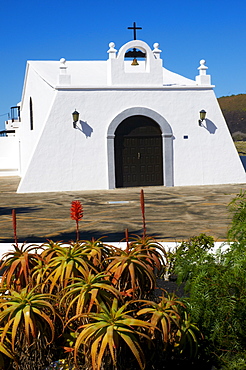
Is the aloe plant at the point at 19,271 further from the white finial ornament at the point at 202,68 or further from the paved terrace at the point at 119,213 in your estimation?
the white finial ornament at the point at 202,68

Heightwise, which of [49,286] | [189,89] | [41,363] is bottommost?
[41,363]

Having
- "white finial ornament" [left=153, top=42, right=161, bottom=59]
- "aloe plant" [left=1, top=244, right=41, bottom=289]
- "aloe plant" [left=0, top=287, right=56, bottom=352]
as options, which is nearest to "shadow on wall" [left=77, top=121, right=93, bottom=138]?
"white finial ornament" [left=153, top=42, right=161, bottom=59]

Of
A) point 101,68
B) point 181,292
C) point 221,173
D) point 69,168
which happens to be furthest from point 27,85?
point 181,292

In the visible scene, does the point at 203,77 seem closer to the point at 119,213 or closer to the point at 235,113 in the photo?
the point at 119,213

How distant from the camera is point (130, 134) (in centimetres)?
1988

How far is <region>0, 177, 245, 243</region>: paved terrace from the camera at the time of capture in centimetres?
988

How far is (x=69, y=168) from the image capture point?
1922 centimetres

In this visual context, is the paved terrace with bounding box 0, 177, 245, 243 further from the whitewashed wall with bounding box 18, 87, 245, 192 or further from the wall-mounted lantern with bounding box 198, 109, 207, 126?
the wall-mounted lantern with bounding box 198, 109, 207, 126

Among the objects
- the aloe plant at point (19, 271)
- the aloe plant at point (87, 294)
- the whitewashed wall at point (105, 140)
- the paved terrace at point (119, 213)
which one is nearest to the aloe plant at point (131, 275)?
the aloe plant at point (87, 294)

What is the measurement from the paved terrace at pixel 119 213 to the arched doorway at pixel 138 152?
941mm

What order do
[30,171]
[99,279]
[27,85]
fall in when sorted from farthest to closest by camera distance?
[27,85] < [30,171] < [99,279]

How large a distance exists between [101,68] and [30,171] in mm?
8041

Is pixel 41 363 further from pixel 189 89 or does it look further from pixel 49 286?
pixel 189 89

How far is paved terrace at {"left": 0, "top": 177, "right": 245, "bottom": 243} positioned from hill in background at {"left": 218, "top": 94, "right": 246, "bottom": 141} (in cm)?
5939
